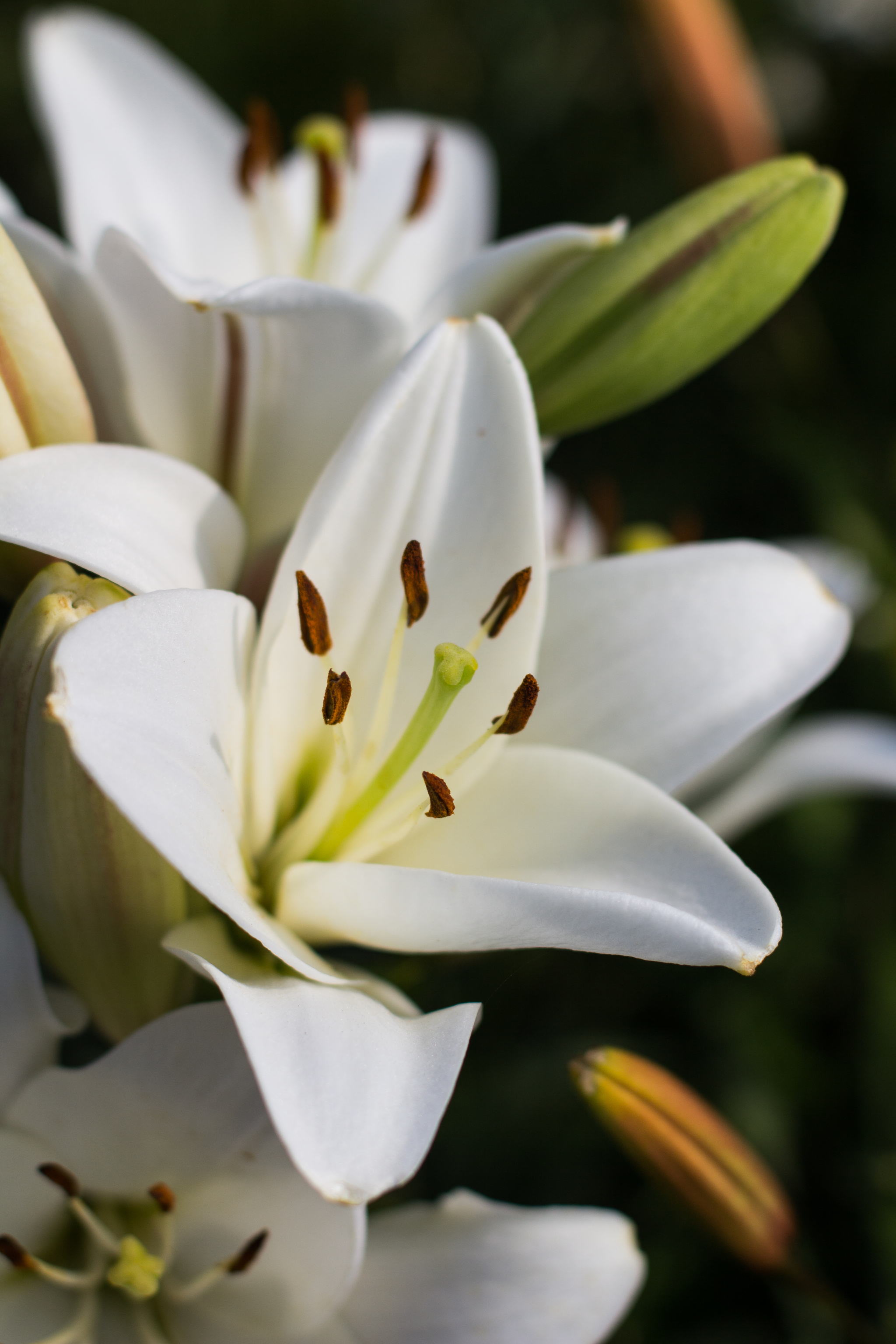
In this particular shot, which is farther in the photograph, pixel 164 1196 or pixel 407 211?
pixel 407 211

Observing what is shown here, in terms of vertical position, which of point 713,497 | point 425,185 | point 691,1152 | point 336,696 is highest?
point 425,185

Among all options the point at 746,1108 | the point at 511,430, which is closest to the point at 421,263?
the point at 511,430

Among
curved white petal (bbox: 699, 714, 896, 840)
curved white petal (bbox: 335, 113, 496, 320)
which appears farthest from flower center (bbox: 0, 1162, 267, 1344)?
curved white petal (bbox: 335, 113, 496, 320)

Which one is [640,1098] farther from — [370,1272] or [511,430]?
[511,430]

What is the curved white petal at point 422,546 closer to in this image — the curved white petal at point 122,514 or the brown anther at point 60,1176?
the curved white petal at point 122,514

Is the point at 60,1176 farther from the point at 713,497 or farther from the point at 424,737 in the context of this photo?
the point at 713,497

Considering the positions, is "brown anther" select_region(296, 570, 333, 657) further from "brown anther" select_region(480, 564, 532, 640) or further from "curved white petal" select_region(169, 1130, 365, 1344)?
"curved white petal" select_region(169, 1130, 365, 1344)

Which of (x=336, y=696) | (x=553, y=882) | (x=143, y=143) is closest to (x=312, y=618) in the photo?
(x=336, y=696)
